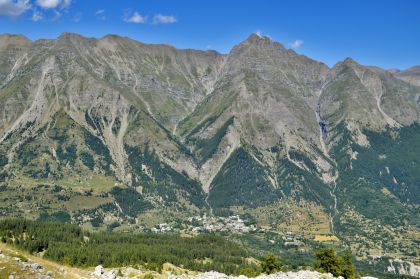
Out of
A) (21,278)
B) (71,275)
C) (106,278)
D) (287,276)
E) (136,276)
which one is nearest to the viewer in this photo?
(21,278)

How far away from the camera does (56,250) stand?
641 ft

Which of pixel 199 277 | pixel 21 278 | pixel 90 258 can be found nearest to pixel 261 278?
pixel 199 277

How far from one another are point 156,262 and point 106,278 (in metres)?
73.8

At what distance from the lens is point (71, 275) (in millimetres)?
113688

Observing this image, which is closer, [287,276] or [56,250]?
[287,276]

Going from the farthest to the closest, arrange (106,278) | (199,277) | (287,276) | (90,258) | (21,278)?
(90,258)
(199,277)
(287,276)
(106,278)
(21,278)

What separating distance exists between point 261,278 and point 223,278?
9754mm

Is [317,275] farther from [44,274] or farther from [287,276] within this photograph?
[44,274]

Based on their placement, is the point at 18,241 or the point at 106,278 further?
the point at 18,241

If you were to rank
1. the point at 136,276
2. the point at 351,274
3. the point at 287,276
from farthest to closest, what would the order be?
the point at 351,274
the point at 136,276
the point at 287,276

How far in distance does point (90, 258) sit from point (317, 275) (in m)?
84.7

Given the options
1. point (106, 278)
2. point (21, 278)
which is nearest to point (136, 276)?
point (106, 278)

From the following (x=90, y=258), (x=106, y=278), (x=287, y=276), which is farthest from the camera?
(x=90, y=258)

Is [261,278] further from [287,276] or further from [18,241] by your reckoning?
[18,241]
